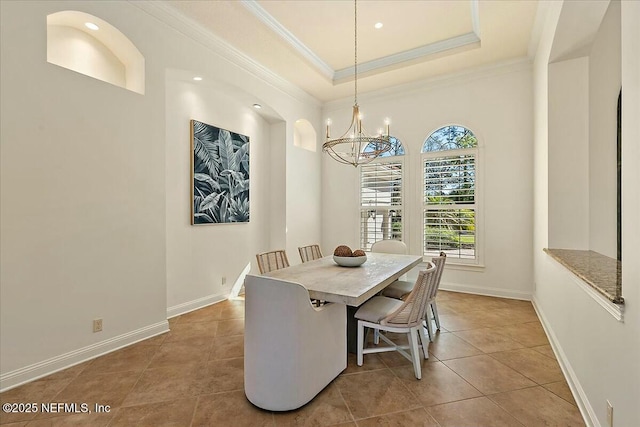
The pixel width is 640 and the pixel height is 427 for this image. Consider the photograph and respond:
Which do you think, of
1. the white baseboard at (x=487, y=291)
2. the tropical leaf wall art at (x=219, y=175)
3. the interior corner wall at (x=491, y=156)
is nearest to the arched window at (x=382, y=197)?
the interior corner wall at (x=491, y=156)

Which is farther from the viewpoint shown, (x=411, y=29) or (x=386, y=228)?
(x=386, y=228)

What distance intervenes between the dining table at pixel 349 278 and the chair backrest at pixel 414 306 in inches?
8.8

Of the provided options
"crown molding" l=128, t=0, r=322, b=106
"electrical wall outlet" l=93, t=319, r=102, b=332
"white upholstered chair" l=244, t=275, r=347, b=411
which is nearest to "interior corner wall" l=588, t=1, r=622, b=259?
"white upholstered chair" l=244, t=275, r=347, b=411

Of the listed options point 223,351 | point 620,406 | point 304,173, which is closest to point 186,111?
point 304,173

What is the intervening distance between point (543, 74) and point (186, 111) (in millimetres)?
4228

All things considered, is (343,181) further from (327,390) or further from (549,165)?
(327,390)

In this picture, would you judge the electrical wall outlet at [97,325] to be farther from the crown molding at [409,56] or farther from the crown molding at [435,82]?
the crown molding at [435,82]

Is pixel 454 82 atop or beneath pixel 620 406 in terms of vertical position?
atop

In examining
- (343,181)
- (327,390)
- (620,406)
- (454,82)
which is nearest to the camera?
(620,406)

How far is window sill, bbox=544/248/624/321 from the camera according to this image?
149cm

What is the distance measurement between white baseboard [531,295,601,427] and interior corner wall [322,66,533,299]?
1.43 metres

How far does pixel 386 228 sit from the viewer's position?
5.44 meters

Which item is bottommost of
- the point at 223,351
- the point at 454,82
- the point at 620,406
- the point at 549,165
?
the point at 223,351

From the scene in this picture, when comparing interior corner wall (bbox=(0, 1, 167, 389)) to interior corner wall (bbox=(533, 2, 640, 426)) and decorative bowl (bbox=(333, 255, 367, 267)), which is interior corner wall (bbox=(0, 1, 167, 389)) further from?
interior corner wall (bbox=(533, 2, 640, 426))
